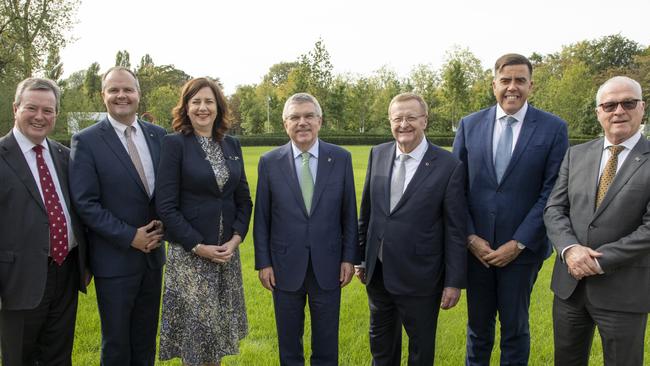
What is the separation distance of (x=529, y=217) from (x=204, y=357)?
2987 millimetres

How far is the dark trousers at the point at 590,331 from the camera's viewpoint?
3.43 meters

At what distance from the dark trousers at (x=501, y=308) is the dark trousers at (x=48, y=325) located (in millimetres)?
3422

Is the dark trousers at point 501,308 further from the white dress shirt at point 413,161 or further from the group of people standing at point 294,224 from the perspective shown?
the white dress shirt at point 413,161

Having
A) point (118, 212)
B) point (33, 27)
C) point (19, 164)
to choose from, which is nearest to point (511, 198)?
point (118, 212)

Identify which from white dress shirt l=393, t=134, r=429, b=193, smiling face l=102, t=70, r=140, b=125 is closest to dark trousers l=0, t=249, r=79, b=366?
smiling face l=102, t=70, r=140, b=125

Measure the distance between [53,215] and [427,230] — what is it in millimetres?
2973

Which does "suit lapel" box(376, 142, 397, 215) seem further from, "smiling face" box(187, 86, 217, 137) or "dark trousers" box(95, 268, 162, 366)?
"dark trousers" box(95, 268, 162, 366)

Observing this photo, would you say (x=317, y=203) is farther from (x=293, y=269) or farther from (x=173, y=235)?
(x=173, y=235)

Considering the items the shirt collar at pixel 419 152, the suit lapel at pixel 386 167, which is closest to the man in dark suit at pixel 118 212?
the suit lapel at pixel 386 167

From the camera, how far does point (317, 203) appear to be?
3951mm

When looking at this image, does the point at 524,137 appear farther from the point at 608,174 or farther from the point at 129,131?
the point at 129,131

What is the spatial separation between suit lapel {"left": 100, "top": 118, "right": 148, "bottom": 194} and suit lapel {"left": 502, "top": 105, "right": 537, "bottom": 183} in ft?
10.2

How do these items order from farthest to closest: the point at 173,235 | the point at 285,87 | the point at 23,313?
the point at 285,87, the point at 173,235, the point at 23,313

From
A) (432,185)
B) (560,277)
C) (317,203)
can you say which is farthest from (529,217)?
(317,203)
